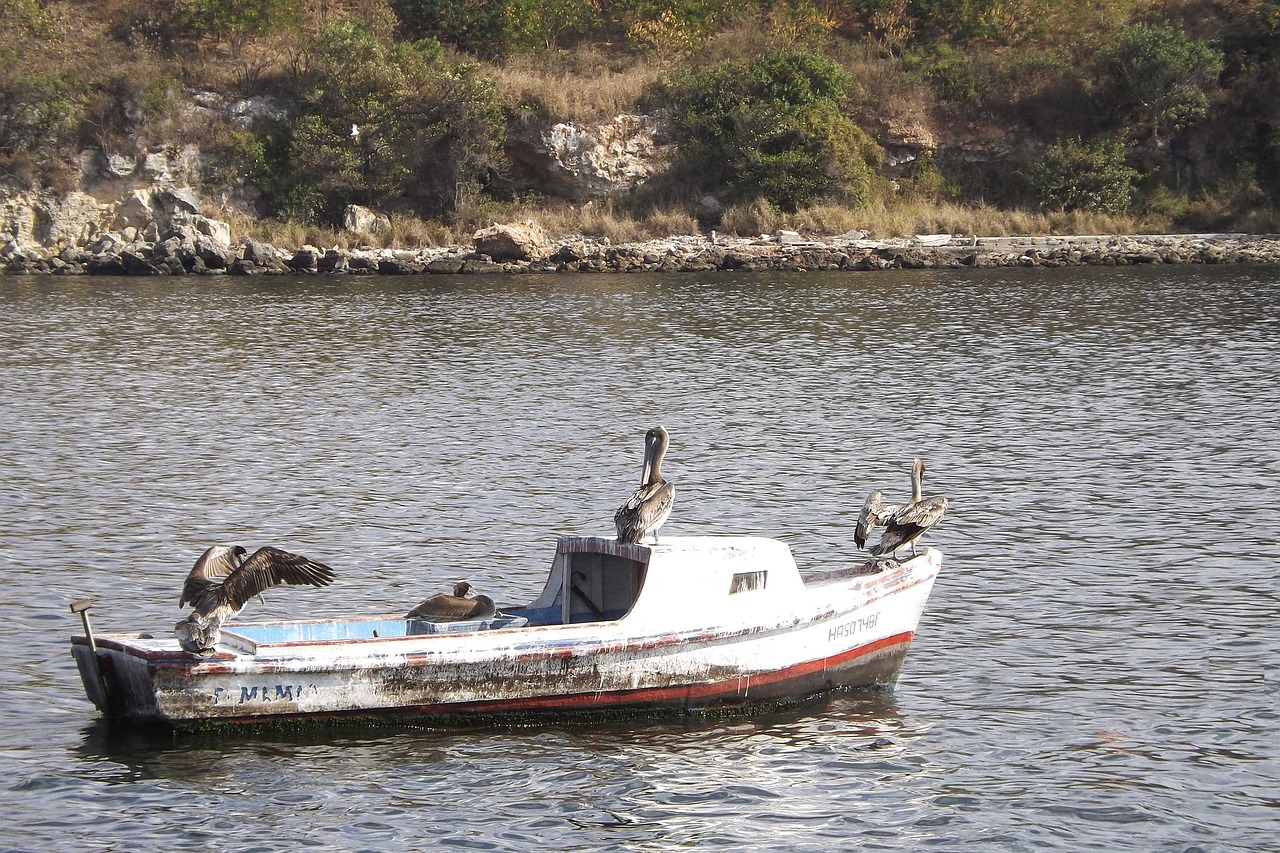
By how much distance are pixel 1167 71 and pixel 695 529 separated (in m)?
53.5

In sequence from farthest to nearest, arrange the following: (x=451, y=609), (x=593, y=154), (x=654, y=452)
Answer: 1. (x=593, y=154)
2. (x=654, y=452)
3. (x=451, y=609)

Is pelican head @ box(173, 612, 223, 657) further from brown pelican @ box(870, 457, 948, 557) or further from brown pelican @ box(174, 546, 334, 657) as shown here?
brown pelican @ box(870, 457, 948, 557)

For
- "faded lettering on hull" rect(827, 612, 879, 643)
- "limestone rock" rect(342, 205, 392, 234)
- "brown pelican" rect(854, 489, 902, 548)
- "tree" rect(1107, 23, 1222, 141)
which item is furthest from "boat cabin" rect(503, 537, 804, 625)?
"tree" rect(1107, 23, 1222, 141)

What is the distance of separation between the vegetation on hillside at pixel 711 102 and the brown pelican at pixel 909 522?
49965 mm

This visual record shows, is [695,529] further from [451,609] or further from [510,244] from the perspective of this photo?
[510,244]

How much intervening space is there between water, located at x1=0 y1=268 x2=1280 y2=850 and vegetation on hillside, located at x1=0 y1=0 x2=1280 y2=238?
1928cm

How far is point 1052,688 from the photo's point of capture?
15.4 metres

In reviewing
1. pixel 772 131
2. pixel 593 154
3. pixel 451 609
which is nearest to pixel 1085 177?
pixel 772 131

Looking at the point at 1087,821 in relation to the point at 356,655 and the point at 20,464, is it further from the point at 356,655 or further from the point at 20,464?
the point at 20,464

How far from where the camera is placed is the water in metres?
12.6

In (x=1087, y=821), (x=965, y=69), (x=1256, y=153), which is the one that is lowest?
(x=1087, y=821)

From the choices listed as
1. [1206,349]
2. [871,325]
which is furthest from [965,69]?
[1206,349]

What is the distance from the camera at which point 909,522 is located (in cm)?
1571

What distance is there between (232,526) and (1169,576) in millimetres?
12608
